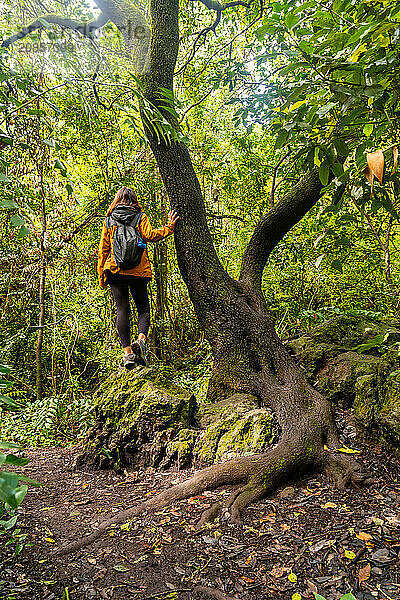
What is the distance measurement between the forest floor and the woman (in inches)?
75.2

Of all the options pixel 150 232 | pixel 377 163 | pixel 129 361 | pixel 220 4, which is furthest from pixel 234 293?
pixel 220 4

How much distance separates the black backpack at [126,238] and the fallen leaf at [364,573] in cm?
343

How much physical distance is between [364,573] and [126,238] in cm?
359

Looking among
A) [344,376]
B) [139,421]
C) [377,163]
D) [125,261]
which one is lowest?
[139,421]

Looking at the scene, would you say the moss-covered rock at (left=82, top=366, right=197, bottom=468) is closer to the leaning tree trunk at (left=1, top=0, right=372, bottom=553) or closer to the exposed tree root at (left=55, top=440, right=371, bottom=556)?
the leaning tree trunk at (left=1, top=0, right=372, bottom=553)

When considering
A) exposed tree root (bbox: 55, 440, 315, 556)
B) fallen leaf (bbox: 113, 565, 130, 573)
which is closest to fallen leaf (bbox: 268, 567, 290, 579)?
exposed tree root (bbox: 55, 440, 315, 556)

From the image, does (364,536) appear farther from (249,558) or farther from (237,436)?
(237,436)

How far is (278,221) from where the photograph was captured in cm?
500

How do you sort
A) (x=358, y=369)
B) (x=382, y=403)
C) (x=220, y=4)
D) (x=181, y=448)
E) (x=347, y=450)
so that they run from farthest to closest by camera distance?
(x=220, y=4), (x=358, y=369), (x=181, y=448), (x=347, y=450), (x=382, y=403)

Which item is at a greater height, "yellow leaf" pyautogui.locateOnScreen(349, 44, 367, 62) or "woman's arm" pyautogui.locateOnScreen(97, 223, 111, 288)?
"woman's arm" pyautogui.locateOnScreen(97, 223, 111, 288)

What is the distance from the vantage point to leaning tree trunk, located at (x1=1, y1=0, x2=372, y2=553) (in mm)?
3715

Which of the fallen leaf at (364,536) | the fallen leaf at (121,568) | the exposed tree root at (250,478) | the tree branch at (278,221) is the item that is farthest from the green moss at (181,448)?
the tree branch at (278,221)

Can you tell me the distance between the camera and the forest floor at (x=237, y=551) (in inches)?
82.7

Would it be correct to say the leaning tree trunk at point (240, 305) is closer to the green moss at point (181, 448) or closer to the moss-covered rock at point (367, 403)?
the moss-covered rock at point (367, 403)
